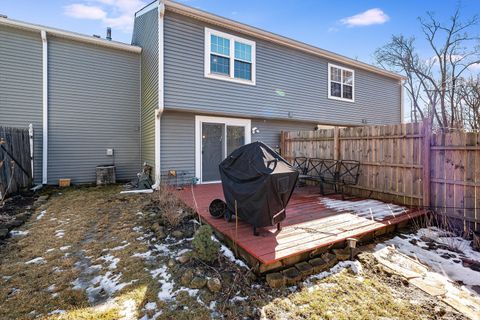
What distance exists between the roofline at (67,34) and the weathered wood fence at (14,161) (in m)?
3.47

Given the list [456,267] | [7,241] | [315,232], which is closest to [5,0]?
[7,241]

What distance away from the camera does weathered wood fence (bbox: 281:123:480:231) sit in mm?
4320

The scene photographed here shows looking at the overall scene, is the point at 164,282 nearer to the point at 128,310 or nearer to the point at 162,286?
the point at 162,286

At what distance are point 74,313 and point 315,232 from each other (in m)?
3.21

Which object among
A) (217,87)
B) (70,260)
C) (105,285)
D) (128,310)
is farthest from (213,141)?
(128,310)

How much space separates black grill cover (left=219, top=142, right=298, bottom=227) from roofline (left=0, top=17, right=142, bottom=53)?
8146 mm

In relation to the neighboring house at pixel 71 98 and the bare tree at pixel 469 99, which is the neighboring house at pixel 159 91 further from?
the bare tree at pixel 469 99

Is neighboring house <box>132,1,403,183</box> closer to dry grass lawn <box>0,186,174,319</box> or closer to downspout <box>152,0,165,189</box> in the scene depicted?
downspout <box>152,0,165,189</box>

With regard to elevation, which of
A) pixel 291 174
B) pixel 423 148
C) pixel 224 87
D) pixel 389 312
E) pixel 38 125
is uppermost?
pixel 224 87

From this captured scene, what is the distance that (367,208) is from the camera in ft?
16.8

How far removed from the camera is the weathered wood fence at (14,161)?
608 cm

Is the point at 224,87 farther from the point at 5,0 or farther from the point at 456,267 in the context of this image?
the point at 5,0

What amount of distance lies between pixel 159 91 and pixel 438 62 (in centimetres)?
2222

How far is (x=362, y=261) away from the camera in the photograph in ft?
11.0
